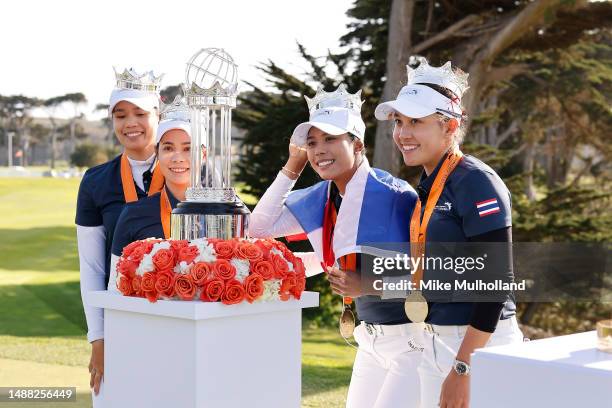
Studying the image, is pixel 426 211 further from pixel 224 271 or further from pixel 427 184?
pixel 224 271

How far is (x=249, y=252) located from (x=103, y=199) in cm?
126

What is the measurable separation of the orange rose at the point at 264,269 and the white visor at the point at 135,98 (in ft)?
4.54

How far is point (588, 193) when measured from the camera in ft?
50.2

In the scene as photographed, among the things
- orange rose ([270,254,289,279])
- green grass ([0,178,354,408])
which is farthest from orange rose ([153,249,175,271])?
green grass ([0,178,354,408])

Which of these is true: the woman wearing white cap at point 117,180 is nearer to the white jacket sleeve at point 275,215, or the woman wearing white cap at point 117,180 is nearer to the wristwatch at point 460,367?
the white jacket sleeve at point 275,215

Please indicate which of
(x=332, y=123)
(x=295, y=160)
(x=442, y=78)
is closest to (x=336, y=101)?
(x=332, y=123)

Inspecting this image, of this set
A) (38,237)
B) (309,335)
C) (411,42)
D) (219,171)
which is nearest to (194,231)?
(219,171)

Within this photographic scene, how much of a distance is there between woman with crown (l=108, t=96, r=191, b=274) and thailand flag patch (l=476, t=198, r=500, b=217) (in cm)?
126

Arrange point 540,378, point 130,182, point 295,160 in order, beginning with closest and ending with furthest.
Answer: point 540,378
point 295,160
point 130,182

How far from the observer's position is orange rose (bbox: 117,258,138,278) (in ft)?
9.57

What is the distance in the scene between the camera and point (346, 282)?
10.2 ft

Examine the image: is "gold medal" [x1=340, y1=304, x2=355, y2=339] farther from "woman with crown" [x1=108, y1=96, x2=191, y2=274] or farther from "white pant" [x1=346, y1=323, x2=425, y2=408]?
"woman with crown" [x1=108, y1=96, x2=191, y2=274]

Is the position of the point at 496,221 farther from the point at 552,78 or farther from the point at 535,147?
the point at 535,147

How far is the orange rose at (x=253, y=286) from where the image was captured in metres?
2.77
